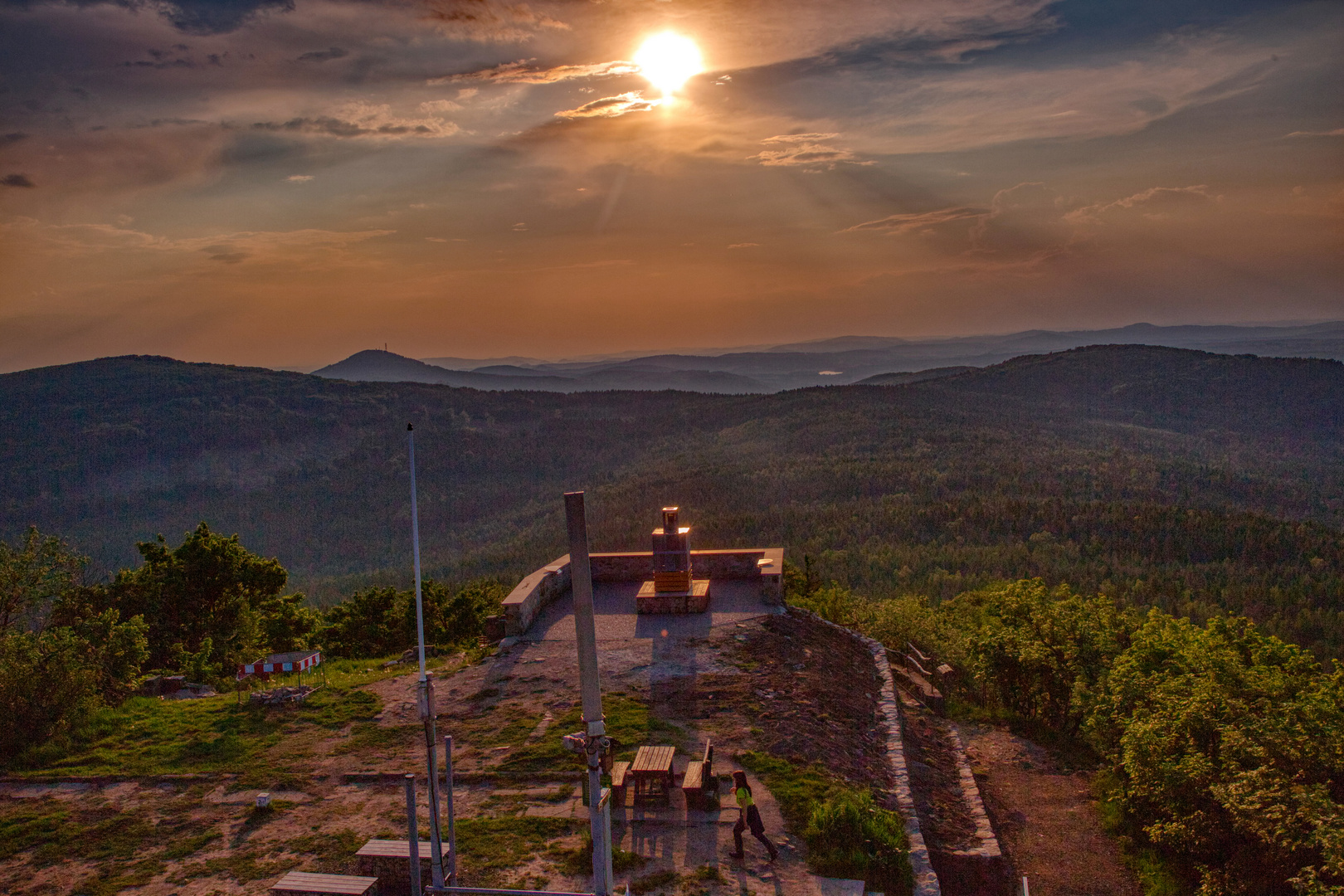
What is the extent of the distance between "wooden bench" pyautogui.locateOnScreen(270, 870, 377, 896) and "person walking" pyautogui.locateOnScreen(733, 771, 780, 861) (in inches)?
153

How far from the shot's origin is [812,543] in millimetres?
49125

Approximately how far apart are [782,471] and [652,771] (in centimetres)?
6275

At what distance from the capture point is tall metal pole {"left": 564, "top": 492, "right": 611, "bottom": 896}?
668 cm

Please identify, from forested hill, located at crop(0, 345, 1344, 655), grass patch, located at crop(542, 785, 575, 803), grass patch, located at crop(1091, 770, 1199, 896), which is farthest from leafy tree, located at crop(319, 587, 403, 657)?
forested hill, located at crop(0, 345, 1344, 655)

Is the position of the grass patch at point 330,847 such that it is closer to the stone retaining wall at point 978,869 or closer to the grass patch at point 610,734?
the grass patch at point 610,734

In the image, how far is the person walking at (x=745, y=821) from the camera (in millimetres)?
9281

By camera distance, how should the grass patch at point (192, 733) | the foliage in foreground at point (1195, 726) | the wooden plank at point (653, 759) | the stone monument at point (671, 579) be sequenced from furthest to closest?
1. the stone monument at point (671, 579)
2. the grass patch at point (192, 733)
3. the foliage in foreground at point (1195, 726)
4. the wooden plank at point (653, 759)

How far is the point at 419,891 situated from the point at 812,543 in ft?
141

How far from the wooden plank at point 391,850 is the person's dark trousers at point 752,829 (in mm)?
3219

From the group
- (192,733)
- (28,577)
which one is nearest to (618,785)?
(192,733)

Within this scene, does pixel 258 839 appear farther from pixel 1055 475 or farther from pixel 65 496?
pixel 65 496

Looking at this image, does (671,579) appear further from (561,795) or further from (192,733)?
(192,733)

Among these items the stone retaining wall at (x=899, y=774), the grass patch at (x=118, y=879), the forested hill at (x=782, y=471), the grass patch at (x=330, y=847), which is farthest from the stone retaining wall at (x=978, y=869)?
the forested hill at (x=782, y=471)

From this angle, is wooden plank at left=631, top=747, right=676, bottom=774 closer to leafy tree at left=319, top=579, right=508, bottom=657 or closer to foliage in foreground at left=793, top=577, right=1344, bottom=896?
foliage in foreground at left=793, top=577, right=1344, bottom=896
